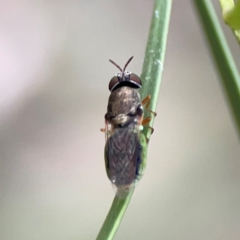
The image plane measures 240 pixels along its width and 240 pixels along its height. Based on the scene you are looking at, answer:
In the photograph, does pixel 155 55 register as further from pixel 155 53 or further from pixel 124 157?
pixel 124 157

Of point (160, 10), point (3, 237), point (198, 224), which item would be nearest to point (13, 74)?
point (3, 237)

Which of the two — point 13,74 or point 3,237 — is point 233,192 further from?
point 13,74

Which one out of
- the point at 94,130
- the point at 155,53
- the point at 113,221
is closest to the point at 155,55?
the point at 155,53

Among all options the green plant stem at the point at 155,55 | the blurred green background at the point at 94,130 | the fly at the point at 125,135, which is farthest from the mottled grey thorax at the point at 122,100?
the blurred green background at the point at 94,130

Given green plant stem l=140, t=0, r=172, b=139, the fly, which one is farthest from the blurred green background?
green plant stem l=140, t=0, r=172, b=139

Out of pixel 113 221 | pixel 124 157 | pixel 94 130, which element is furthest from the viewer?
pixel 94 130

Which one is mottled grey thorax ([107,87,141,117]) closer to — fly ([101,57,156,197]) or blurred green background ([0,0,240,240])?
fly ([101,57,156,197])

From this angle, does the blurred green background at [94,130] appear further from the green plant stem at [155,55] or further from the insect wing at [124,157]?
the green plant stem at [155,55]
